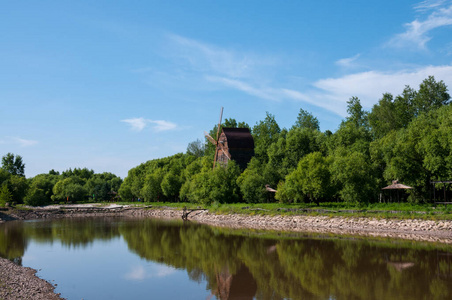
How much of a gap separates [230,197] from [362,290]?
42.8 meters

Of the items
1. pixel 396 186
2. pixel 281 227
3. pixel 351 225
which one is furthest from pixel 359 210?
pixel 281 227

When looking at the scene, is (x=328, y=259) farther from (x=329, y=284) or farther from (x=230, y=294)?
(x=230, y=294)

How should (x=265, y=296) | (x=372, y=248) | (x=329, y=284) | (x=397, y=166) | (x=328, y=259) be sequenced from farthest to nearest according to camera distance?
(x=397, y=166), (x=372, y=248), (x=328, y=259), (x=329, y=284), (x=265, y=296)

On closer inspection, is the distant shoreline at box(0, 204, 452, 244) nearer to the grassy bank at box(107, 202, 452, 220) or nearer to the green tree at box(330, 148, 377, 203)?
the grassy bank at box(107, 202, 452, 220)

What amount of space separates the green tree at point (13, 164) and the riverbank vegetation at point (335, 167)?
53.4 ft

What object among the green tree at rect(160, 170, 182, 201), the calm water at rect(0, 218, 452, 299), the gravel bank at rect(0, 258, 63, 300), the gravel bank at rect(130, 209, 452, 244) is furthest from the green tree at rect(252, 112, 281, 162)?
the gravel bank at rect(0, 258, 63, 300)

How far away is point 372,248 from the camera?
28219 mm

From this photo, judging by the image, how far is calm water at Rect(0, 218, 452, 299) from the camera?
18828 mm

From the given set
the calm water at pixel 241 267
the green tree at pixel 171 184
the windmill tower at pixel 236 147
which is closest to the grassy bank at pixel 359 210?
the calm water at pixel 241 267

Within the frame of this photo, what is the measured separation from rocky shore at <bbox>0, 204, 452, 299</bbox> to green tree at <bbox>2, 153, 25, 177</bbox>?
1836 inches

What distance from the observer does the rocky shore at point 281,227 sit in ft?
61.2

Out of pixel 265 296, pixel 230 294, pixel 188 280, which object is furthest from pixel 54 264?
pixel 265 296

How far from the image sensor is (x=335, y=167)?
4450cm

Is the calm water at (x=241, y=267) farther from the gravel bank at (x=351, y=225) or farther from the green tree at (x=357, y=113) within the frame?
the green tree at (x=357, y=113)
